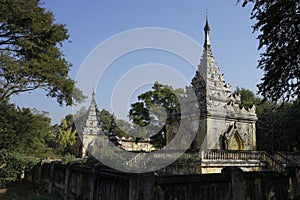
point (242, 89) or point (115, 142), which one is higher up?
point (242, 89)

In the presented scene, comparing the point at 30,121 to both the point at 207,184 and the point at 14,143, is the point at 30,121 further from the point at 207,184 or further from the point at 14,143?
the point at 207,184

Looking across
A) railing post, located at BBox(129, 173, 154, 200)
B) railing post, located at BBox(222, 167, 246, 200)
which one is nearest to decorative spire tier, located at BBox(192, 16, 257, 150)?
railing post, located at BBox(222, 167, 246, 200)

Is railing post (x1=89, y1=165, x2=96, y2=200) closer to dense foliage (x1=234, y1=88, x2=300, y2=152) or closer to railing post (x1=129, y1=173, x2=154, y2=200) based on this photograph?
railing post (x1=129, y1=173, x2=154, y2=200)

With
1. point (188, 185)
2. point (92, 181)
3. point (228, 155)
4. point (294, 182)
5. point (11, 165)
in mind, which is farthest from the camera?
point (228, 155)

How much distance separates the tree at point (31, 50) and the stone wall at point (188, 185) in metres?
7.35

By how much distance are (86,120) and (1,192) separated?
33884mm

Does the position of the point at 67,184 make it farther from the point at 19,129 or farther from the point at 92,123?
the point at 92,123

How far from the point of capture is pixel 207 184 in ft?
22.3

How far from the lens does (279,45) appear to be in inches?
390

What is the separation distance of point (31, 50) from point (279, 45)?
11973 mm

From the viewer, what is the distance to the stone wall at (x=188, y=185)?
241 inches

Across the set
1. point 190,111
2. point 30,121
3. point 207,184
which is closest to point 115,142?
point 190,111

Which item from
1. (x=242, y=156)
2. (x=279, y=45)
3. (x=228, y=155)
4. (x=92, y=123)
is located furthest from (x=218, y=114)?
(x=92, y=123)

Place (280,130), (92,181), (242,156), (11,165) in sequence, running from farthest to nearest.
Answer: (280,130)
(242,156)
(11,165)
(92,181)
